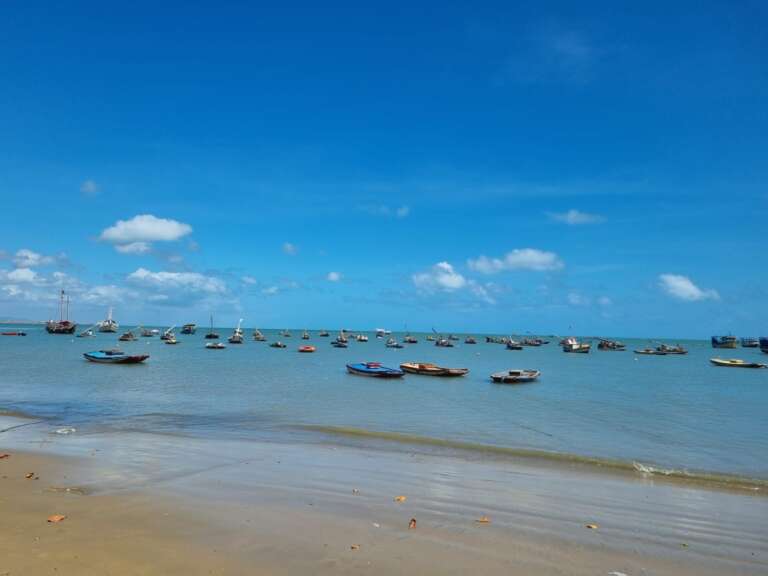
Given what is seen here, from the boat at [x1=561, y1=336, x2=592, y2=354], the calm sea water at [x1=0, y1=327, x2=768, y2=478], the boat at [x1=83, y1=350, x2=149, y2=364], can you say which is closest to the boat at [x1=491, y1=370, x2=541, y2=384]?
the calm sea water at [x1=0, y1=327, x2=768, y2=478]

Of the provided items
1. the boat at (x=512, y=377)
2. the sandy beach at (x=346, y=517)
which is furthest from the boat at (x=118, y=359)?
the sandy beach at (x=346, y=517)

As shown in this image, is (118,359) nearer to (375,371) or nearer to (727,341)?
(375,371)

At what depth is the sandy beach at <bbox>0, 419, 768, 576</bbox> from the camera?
24.7ft

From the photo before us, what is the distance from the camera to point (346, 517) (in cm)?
957

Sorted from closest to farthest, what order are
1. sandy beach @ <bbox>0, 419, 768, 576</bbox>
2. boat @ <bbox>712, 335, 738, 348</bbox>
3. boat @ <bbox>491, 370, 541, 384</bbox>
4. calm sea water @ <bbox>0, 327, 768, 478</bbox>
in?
sandy beach @ <bbox>0, 419, 768, 576</bbox> < calm sea water @ <bbox>0, 327, 768, 478</bbox> < boat @ <bbox>491, 370, 541, 384</bbox> < boat @ <bbox>712, 335, 738, 348</bbox>

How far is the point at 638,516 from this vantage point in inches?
424

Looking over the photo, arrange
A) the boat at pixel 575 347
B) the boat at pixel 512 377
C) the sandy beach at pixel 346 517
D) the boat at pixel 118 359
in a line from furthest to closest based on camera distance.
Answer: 1. the boat at pixel 575 347
2. the boat at pixel 118 359
3. the boat at pixel 512 377
4. the sandy beach at pixel 346 517

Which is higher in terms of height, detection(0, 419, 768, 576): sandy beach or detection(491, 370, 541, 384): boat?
detection(0, 419, 768, 576): sandy beach

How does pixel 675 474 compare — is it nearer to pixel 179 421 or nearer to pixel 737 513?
pixel 737 513

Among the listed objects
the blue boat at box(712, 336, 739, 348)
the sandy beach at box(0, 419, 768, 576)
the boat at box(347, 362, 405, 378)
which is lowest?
the boat at box(347, 362, 405, 378)

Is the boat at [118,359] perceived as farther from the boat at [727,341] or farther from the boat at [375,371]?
the boat at [727,341]

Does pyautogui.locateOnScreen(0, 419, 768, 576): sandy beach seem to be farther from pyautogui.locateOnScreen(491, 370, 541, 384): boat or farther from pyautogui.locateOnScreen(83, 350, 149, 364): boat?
pyautogui.locateOnScreen(83, 350, 149, 364): boat

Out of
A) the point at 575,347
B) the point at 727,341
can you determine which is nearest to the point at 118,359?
the point at 575,347

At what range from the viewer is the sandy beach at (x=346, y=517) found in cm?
754
